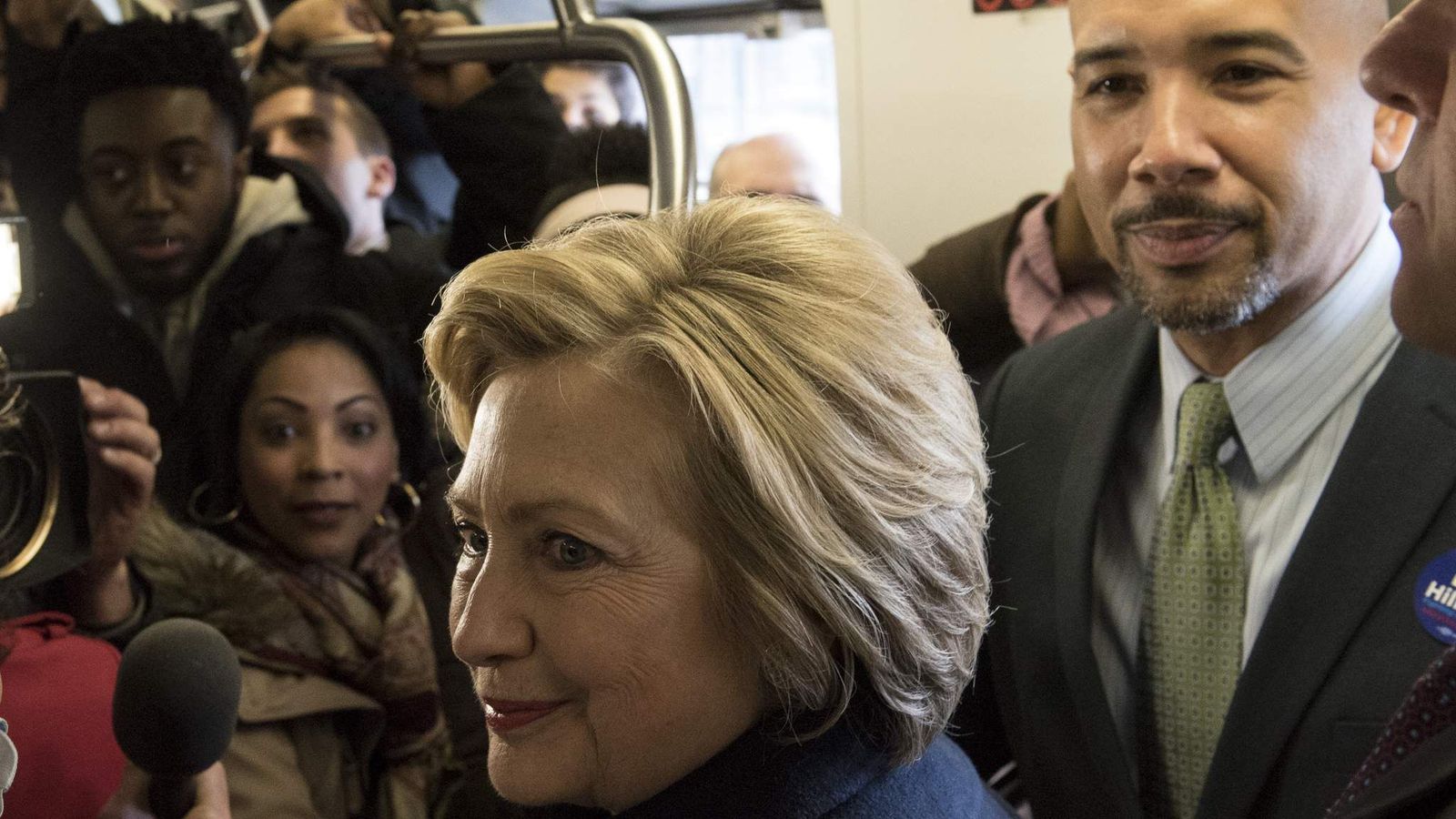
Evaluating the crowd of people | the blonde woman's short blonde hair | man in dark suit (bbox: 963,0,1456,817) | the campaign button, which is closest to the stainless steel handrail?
the crowd of people

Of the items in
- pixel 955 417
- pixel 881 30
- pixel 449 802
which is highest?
pixel 881 30

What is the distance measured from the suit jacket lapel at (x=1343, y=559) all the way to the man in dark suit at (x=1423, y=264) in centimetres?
26

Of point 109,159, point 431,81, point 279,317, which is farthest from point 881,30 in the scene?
point 109,159

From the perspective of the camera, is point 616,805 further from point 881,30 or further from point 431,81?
point 881,30

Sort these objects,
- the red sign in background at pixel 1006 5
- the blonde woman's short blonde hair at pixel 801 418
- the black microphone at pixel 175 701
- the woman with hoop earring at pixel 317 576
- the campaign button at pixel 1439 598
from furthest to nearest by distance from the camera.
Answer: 1. the red sign in background at pixel 1006 5
2. the woman with hoop earring at pixel 317 576
3. the campaign button at pixel 1439 598
4. the blonde woman's short blonde hair at pixel 801 418
5. the black microphone at pixel 175 701

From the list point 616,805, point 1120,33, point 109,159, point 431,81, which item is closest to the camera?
point 616,805

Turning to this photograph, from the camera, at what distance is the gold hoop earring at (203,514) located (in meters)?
1.50

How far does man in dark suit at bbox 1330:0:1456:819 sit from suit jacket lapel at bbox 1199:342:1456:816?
0.26 m

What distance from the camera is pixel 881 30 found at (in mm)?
2281

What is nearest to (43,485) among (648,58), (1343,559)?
(648,58)

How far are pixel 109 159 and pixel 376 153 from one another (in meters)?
0.57

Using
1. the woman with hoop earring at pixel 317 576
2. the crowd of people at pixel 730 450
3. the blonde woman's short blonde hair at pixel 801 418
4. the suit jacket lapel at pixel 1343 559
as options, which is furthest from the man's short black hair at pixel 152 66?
the suit jacket lapel at pixel 1343 559

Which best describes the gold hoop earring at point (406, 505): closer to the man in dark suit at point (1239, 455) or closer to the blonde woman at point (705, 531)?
the blonde woman at point (705, 531)

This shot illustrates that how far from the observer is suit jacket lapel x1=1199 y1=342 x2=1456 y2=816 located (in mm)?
1359
